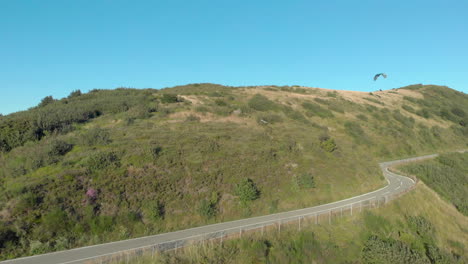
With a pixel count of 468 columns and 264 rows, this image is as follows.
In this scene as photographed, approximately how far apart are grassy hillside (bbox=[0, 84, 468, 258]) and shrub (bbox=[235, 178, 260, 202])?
0.24ft

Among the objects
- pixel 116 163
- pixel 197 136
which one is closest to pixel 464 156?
pixel 197 136

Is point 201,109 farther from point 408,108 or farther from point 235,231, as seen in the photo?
point 408,108

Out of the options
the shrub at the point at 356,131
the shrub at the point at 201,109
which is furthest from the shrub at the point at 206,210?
the shrub at the point at 356,131

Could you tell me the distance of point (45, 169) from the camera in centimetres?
1800

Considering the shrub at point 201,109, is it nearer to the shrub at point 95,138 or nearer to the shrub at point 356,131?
the shrub at point 95,138

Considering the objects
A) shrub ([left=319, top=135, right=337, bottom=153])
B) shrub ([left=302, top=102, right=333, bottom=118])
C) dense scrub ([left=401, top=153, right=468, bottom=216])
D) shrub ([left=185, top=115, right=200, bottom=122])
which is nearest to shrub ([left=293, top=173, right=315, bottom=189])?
shrub ([left=319, top=135, right=337, bottom=153])

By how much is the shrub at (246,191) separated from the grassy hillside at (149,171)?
0.24 feet

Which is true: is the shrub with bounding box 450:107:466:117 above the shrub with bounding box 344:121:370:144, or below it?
above

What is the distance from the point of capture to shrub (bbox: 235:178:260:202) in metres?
19.7

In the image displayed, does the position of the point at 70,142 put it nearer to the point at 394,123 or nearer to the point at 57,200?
the point at 57,200

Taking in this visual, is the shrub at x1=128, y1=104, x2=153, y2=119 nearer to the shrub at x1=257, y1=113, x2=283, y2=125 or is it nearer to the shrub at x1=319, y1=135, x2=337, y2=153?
the shrub at x1=257, y1=113, x2=283, y2=125

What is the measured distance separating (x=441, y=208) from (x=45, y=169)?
109 feet

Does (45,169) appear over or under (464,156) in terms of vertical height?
over

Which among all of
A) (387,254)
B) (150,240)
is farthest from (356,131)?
(150,240)
